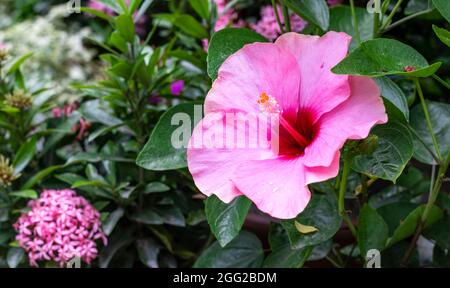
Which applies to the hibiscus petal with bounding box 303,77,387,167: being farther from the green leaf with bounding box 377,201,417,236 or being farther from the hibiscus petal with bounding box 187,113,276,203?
the green leaf with bounding box 377,201,417,236

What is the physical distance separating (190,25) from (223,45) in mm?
282

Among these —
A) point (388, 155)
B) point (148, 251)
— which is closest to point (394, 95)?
point (388, 155)

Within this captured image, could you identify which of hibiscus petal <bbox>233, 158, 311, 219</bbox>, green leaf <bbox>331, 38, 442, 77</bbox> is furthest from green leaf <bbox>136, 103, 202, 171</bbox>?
green leaf <bbox>331, 38, 442, 77</bbox>

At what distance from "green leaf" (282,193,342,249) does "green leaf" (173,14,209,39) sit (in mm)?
373

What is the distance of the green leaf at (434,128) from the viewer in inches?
31.7

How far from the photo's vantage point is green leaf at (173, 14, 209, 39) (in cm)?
102

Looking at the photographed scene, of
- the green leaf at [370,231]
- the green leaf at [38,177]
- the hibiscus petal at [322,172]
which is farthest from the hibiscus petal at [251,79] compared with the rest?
the green leaf at [38,177]

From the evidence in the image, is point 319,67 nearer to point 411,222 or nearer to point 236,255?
point 411,222

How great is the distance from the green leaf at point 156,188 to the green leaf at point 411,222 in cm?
38

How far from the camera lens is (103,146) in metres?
1.15

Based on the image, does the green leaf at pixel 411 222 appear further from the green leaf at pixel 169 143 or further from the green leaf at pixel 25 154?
the green leaf at pixel 25 154

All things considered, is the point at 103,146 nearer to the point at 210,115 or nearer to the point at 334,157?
the point at 210,115

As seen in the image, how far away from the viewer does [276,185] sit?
2.07 ft

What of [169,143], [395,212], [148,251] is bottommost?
[148,251]
